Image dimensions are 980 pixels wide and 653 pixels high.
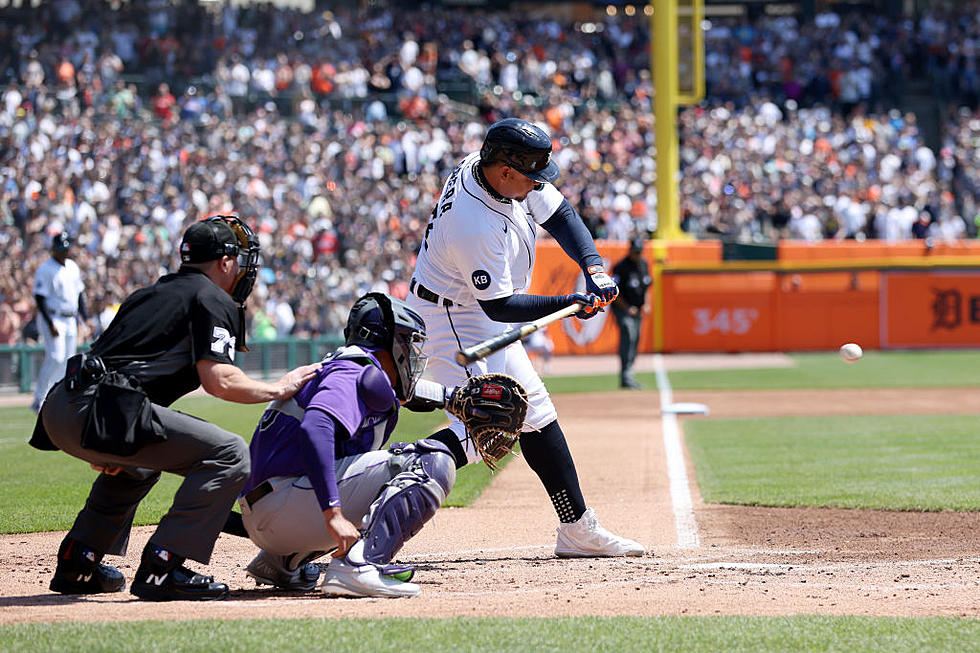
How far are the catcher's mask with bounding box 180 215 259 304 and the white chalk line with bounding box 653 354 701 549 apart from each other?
2672 mm

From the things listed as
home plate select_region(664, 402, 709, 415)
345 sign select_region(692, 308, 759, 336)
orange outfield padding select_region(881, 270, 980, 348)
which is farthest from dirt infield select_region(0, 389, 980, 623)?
orange outfield padding select_region(881, 270, 980, 348)

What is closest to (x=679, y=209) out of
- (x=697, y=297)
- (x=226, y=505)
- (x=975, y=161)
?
(x=697, y=297)

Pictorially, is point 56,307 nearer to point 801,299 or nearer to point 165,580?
point 165,580

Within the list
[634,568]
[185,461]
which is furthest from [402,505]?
[634,568]

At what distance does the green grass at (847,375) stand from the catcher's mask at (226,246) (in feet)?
45.5

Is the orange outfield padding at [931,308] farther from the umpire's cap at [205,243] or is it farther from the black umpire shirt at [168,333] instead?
the black umpire shirt at [168,333]

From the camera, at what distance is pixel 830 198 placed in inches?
1104

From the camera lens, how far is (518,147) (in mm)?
5695

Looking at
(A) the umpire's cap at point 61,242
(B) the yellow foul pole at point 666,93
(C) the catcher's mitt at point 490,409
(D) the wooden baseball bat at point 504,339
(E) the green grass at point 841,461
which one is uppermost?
(B) the yellow foul pole at point 666,93

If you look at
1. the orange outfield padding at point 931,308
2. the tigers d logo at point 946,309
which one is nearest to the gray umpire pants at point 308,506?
the orange outfield padding at point 931,308

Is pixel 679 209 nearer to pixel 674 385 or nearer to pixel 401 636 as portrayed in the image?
pixel 674 385

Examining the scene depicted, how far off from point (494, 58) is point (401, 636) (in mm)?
28562

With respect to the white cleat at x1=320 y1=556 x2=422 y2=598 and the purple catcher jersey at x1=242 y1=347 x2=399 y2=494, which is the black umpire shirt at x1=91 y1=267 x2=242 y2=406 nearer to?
→ the purple catcher jersey at x1=242 y1=347 x2=399 y2=494

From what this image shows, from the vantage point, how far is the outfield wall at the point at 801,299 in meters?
26.2
